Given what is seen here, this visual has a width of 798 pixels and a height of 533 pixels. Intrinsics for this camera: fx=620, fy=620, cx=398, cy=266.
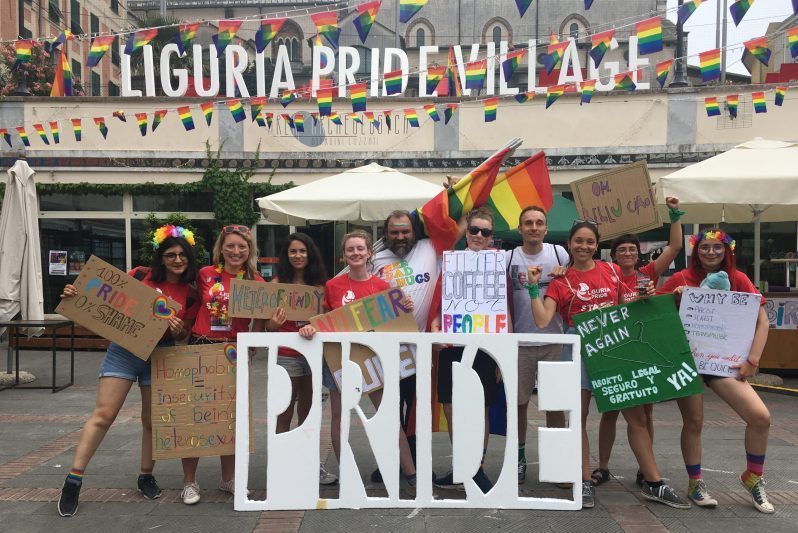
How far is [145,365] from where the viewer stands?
3.86 metres

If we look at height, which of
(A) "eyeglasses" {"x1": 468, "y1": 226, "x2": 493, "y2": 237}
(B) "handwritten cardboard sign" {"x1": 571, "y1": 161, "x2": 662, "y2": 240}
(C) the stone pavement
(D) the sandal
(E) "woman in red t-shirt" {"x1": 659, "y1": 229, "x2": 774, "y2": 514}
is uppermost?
(B) "handwritten cardboard sign" {"x1": 571, "y1": 161, "x2": 662, "y2": 240}

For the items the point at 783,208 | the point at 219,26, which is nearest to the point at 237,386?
the point at 219,26

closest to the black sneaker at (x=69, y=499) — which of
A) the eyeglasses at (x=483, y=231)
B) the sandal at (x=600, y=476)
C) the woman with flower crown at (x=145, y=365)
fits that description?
the woman with flower crown at (x=145, y=365)

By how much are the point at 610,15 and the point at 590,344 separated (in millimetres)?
46444

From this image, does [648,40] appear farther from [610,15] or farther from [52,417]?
[610,15]

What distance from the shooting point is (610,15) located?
44.1m

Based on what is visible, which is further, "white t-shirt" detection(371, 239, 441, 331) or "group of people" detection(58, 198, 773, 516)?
"white t-shirt" detection(371, 239, 441, 331)

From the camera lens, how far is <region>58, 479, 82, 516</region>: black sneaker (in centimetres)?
360

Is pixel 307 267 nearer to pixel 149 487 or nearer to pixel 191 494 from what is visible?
pixel 191 494

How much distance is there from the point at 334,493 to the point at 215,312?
1.39m

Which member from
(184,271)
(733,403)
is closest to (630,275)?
(733,403)

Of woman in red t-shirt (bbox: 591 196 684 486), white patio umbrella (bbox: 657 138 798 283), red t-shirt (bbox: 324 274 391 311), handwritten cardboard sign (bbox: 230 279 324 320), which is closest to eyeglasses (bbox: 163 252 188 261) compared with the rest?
handwritten cardboard sign (bbox: 230 279 324 320)

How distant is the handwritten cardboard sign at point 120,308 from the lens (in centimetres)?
366

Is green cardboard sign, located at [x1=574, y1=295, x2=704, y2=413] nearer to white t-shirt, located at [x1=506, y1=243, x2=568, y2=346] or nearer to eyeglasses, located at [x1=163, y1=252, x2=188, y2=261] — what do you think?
white t-shirt, located at [x1=506, y1=243, x2=568, y2=346]
